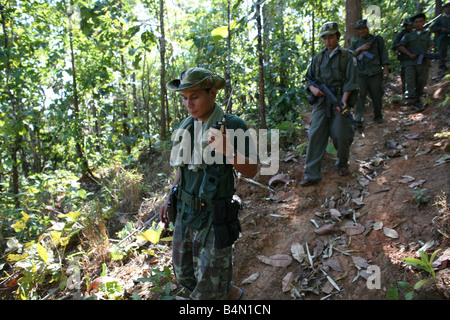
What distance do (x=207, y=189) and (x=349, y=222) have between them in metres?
2.14

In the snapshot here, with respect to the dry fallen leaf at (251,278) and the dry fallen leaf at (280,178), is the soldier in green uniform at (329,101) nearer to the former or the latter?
the dry fallen leaf at (280,178)

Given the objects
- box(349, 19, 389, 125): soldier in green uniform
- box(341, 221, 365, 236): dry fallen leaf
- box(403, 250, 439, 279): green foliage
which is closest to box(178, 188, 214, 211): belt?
box(403, 250, 439, 279): green foliage

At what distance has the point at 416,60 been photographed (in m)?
6.38

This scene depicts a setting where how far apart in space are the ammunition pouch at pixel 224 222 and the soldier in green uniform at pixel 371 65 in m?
4.76

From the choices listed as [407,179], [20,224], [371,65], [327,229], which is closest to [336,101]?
[407,179]

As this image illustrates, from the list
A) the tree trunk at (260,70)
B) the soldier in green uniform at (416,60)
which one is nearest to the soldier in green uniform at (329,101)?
the tree trunk at (260,70)

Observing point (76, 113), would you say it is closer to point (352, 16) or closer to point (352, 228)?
point (352, 228)

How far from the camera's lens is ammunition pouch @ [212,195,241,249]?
2.01 m

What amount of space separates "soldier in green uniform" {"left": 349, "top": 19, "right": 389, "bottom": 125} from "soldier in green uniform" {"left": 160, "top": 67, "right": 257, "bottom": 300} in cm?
469

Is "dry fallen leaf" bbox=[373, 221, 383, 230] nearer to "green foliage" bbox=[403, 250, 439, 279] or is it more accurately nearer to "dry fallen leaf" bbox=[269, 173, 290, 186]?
"green foliage" bbox=[403, 250, 439, 279]

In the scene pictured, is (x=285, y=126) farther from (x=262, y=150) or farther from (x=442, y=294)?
(x=442, y=294)

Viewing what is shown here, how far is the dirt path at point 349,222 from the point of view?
104 inches

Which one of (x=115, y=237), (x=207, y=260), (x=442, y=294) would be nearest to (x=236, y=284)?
(x=207, y=260)

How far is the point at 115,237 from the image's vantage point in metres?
4.22
